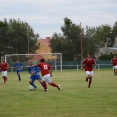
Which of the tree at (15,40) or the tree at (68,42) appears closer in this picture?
the tree at (15,40)

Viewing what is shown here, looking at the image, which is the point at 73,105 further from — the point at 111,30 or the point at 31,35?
the point at 111,30

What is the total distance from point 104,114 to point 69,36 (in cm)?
5440

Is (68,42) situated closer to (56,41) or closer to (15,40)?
(56,41)

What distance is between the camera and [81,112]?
1255 cm

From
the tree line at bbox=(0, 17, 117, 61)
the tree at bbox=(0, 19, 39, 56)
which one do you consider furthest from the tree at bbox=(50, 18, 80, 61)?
the tree at bbox=(0, 19, 39, 56)

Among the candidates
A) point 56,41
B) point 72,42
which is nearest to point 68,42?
point 72,42

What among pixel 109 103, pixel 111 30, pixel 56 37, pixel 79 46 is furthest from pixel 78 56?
pixel 111 30

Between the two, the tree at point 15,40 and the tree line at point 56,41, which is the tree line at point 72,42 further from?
the tree at point 15,40

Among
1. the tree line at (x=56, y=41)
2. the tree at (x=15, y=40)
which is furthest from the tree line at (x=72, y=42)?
the tree at (x=15, y=40)

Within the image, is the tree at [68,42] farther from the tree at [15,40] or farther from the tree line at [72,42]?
the tree at [15,40]

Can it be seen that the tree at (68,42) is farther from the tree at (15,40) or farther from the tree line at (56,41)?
the tree at (15,40)

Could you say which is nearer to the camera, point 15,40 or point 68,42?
point 15,40

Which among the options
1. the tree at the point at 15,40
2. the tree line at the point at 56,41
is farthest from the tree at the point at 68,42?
the tree at the point at 15,40

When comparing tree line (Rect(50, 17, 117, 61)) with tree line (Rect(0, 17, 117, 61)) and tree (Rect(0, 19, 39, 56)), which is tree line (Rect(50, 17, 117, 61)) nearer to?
tree line (Rect(0, 17, 117, 61))
